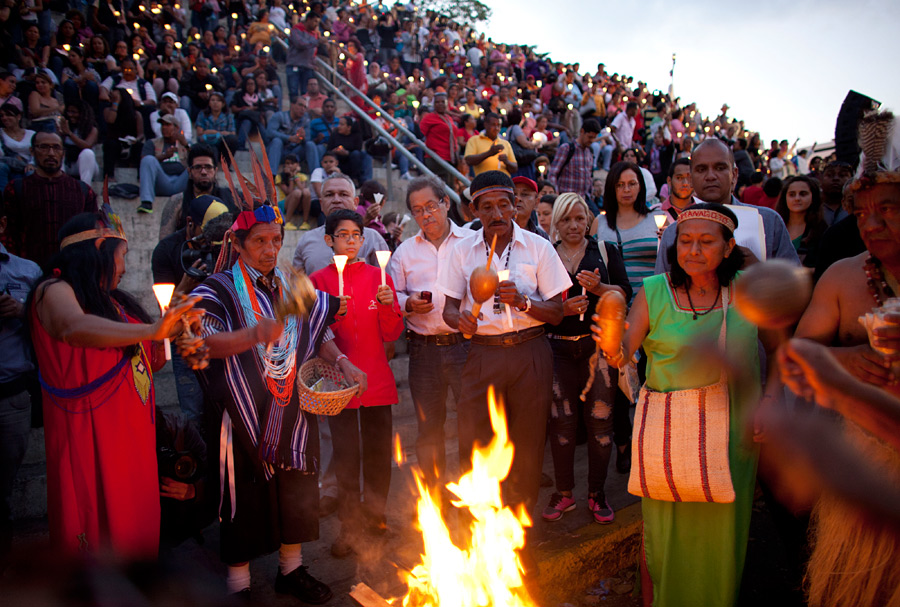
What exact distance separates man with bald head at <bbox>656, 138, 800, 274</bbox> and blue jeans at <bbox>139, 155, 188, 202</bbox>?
5.44 meters

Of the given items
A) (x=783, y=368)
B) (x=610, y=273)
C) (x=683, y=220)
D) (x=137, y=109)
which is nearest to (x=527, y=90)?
(x=137, y=109)

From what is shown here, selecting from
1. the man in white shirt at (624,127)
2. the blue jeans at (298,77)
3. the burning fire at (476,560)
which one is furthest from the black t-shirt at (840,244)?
the man in white shirt at (624,127)

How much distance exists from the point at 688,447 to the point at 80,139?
7.28 meters

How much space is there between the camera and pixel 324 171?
7766 millimetres

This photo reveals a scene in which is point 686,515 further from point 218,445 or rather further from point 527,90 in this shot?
point 527,90

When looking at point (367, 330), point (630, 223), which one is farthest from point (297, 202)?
point (630, 223)

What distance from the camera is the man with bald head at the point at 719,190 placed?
338cm

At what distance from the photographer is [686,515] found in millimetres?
2699

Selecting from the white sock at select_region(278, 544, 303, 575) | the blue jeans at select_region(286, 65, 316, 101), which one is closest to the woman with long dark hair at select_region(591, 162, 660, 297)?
the white sock at select_region(278, 544, 303, 575)

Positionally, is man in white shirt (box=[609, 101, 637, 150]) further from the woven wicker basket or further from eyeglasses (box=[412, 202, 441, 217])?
the woven wicker basket

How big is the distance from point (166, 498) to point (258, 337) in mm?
1199

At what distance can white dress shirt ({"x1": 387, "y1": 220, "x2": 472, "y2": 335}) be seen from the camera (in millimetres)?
3768

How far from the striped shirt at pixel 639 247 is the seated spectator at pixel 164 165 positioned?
4.96 meters

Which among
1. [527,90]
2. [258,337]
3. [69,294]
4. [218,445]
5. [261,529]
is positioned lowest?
[261,529]
